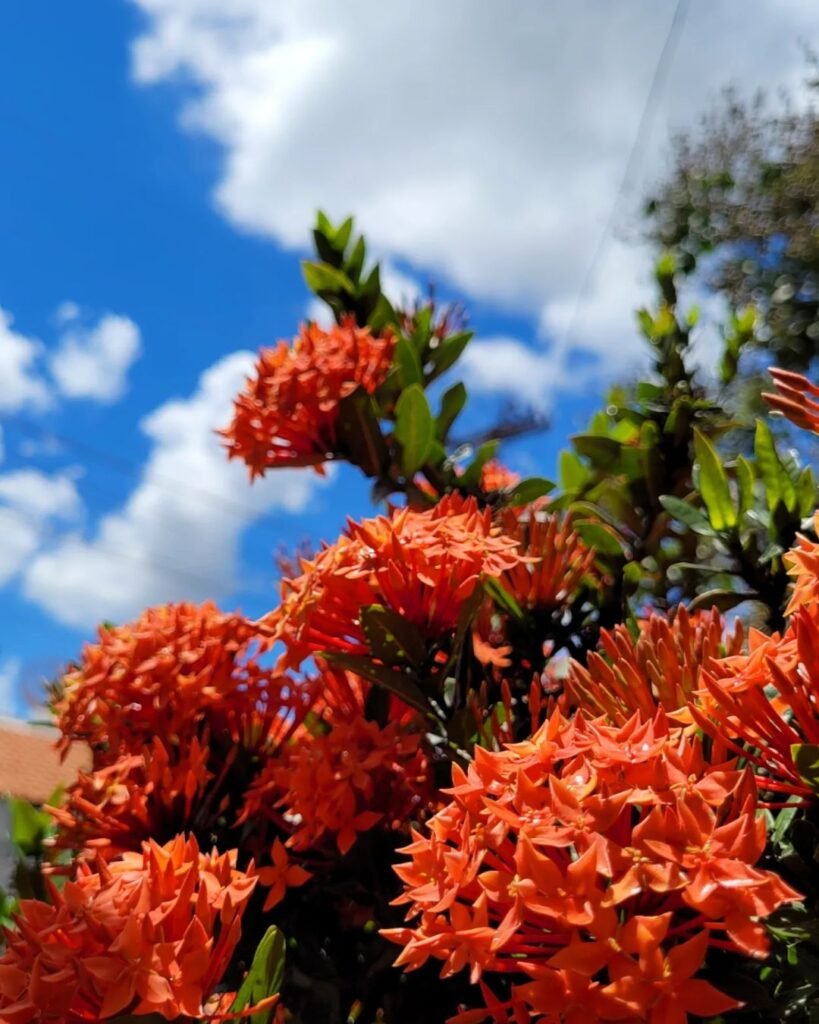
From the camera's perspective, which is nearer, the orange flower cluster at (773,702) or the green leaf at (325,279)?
the orange flower cluster at (773,702)

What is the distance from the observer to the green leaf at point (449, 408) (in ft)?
5.74

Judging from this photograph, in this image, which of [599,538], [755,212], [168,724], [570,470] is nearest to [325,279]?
[570,470]

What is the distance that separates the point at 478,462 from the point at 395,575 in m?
0.55

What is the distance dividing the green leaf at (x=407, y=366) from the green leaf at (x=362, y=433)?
0.32 feet

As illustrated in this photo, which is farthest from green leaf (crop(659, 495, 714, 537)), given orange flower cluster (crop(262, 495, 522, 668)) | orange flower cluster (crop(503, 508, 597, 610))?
orange flower cluster (crop(262, 495, 522, 668))

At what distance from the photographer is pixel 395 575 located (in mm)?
1188

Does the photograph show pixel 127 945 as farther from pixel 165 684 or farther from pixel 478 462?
pixel 478 462

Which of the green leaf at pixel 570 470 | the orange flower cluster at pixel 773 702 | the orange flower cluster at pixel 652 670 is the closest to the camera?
the orange flower cluster at pixel 773 702

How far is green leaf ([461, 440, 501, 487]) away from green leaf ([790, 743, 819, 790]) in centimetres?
91

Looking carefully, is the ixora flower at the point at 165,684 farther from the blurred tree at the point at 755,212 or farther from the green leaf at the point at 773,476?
the blurred tree at the point at 755,212

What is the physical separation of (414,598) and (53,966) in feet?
1.80

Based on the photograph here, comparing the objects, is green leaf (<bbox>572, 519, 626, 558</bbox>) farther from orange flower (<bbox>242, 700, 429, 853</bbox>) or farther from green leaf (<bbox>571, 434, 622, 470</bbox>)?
orange flower (<bbox>242, 700, 429, 853</bbox>)

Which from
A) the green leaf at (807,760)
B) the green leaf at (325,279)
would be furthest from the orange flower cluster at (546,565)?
the green leaf at (325,279)

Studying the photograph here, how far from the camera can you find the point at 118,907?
36.2 inches
